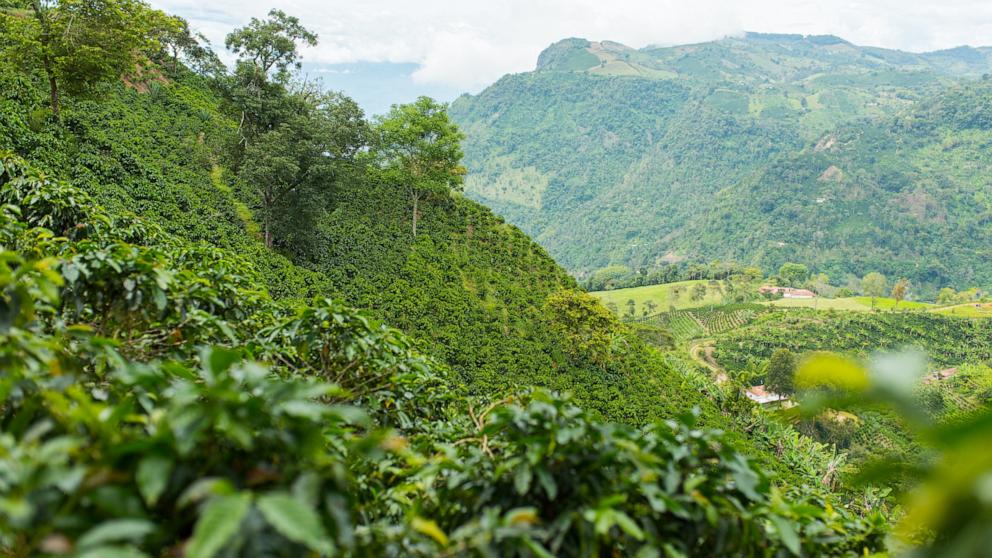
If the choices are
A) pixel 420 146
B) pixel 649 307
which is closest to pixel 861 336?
pixel 649 307

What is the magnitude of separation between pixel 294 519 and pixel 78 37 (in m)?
15.6

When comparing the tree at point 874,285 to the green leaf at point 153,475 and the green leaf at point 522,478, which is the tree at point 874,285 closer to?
the green leaf at point 522,478

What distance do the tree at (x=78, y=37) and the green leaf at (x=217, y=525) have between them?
579 inches

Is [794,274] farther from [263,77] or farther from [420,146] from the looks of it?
[263,77]

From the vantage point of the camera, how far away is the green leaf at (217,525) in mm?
947

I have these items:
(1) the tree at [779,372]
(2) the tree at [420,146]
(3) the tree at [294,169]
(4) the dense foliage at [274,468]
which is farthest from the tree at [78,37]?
(1) the tree at [779,372]

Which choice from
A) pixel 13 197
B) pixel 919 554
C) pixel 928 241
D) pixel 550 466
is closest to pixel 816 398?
pixel 919 554

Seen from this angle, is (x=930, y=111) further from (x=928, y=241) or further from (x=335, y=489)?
(x=335, y=489)

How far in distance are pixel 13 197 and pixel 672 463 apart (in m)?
5.70

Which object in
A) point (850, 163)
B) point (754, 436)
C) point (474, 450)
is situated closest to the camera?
point (474, 450)

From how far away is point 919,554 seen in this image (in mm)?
957

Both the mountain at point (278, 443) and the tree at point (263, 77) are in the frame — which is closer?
the mountain at point (278, 443)

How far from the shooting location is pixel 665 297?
7238 cm

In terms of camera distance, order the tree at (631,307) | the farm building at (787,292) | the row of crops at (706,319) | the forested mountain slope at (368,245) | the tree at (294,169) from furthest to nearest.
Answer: the farm building at (787,292) < the tree at (631,307) < the row of crops at (706,319) < the tree at (294,169) < the forested mountain slope at (368,245)
